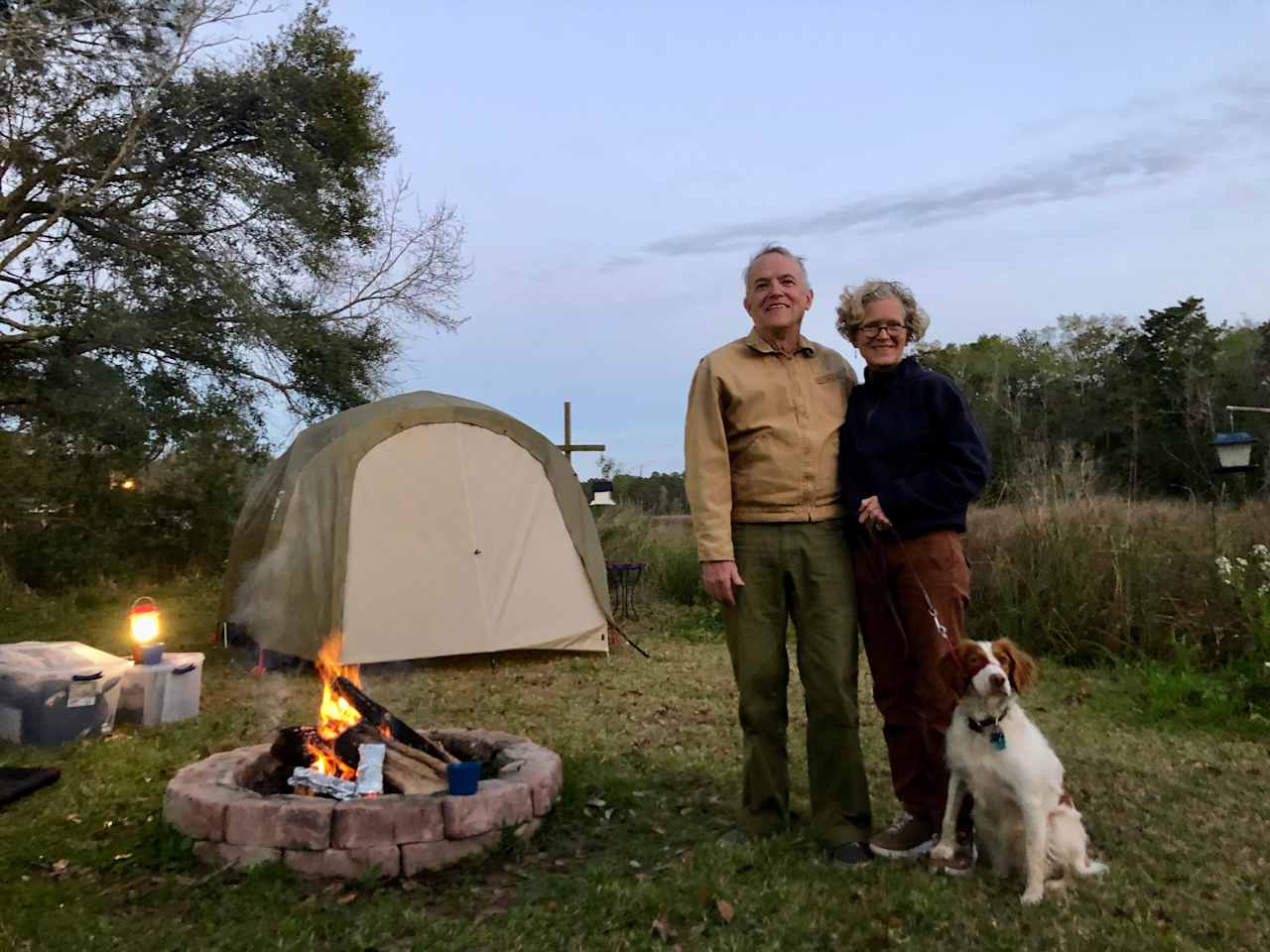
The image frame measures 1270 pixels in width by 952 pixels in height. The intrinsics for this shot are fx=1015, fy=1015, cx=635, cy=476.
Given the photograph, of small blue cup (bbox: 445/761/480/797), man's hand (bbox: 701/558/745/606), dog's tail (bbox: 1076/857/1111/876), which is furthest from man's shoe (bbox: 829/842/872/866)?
small blue cup (bbox: 445/761/480/797)

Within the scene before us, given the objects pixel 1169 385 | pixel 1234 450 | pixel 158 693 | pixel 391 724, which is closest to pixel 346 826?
pixel 391 724

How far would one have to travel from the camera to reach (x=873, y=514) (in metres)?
3.10

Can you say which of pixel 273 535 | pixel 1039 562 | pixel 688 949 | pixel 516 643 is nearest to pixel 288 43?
pixel 273 535

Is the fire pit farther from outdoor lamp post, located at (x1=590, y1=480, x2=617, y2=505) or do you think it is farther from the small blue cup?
outdoor lamp post, located at (x1=590, y1=480, x2=617, y2=505)

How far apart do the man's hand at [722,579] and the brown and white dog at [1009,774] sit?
700 mm

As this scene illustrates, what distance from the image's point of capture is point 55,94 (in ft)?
33.1

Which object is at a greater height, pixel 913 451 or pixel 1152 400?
pixel 1152 400

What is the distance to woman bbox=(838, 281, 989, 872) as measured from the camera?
309 cm

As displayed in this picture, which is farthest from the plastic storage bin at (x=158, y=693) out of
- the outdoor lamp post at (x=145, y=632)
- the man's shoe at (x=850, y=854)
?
the man's shoe at (x=850, y=854)

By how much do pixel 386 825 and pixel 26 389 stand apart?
9.34 meters

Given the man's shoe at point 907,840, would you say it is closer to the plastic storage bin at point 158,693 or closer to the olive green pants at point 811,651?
the olive green pants at point 811,651

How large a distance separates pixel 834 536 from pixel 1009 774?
2.85 feet

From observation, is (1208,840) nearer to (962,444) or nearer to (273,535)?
(962,444)

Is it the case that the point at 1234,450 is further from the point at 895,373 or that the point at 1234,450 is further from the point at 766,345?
the point at 766,345
